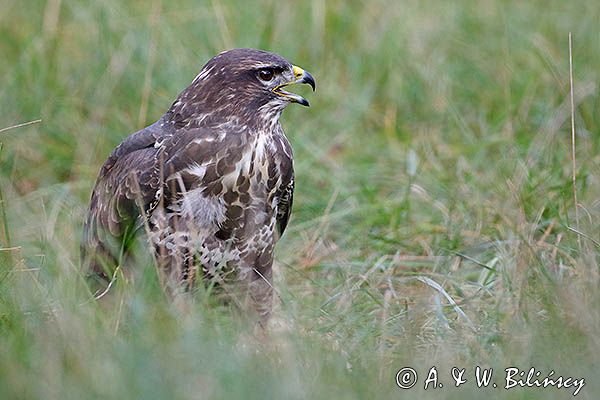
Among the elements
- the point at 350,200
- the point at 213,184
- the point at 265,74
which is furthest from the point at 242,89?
the point at 350,200

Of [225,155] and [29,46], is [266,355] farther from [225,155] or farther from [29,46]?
[29,46]

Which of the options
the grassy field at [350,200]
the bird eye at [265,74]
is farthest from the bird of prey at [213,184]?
the grassy field at [350,200]

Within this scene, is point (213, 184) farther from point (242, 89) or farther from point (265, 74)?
point (265, 74)

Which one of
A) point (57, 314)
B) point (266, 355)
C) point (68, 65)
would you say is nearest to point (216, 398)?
point (266, 355)

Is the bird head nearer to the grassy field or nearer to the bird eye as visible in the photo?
the bird eye

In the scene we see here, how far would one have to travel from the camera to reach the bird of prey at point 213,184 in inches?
198

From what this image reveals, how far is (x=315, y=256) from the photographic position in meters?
6.20

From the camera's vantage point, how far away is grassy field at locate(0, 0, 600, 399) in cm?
402

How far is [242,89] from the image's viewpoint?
517 cm

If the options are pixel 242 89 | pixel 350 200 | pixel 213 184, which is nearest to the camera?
pixel 213 184

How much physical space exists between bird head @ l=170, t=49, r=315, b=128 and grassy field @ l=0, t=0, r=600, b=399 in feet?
2.48

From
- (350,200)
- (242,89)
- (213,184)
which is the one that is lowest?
(350,200)

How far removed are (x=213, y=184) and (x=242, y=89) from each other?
44 centimetres

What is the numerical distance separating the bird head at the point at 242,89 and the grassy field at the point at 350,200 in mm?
755
